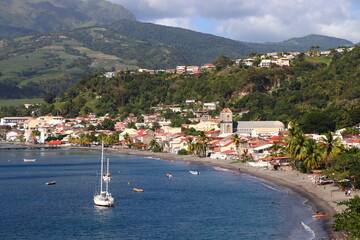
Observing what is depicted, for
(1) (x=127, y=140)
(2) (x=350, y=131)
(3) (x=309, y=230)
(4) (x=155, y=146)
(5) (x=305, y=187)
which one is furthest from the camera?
(1) (x=127, y=140)

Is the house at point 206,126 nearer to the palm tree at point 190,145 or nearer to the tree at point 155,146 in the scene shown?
the tree at point 155,146

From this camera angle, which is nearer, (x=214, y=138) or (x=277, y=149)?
(x=277, y=149)

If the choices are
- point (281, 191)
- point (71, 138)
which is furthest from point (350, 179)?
point (71, 138)

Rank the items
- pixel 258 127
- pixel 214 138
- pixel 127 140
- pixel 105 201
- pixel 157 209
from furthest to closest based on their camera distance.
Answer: pixel 127 140, pixel 258 127, pixel 214 138, pixel 105 201, pixel 157 209

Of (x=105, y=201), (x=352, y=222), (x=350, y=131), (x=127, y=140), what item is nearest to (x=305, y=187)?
(x=105, y=201)

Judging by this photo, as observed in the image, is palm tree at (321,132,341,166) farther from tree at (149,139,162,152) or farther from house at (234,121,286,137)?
tree at (149,139,162,152)

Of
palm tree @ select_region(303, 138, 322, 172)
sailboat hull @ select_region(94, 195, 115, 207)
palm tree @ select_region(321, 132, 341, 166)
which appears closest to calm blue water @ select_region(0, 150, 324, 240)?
sailboat hull @ select_region(94, 195, 115, 207)

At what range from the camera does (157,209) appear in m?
→ 63.5

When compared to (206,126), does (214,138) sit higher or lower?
lower

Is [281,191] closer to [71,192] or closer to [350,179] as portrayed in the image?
[350,179]

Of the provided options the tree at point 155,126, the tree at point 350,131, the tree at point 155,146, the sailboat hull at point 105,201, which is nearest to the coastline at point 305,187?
the sailboat hull at point 105,201

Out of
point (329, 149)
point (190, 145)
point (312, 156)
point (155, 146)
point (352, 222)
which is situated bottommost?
point (155, 146)

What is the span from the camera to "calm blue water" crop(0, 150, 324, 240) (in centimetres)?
5200

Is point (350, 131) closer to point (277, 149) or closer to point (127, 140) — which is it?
point (277, 149)
